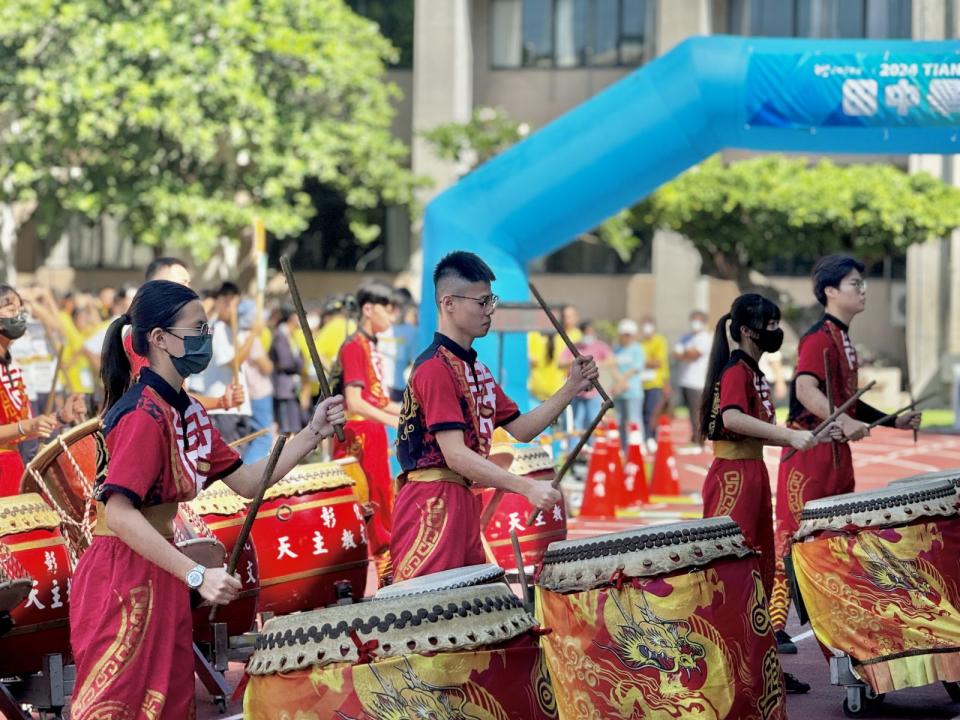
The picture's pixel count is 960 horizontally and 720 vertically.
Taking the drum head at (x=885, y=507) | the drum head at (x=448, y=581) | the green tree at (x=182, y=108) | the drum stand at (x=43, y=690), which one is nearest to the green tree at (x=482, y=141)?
the green tree at (x=182, y=108)

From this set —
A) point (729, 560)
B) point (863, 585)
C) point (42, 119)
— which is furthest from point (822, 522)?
point (42, 119)

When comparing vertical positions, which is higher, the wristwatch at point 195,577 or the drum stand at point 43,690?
the wristwatch at point 195,577

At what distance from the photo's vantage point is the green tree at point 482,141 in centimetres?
2744

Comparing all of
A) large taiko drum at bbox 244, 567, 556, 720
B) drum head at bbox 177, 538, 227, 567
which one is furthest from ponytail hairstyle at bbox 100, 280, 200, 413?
drum head at bbox 177, 538, 227, 567

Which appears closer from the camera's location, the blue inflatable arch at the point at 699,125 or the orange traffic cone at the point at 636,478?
the blue inflatable arch at the point at 699,125

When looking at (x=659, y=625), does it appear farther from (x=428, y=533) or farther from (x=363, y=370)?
(x=363, y=370)

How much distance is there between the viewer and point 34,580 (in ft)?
21.3

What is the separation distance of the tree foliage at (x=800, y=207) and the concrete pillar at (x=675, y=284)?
3228mm

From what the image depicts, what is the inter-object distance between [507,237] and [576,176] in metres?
0.77

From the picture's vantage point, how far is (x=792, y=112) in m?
12.9

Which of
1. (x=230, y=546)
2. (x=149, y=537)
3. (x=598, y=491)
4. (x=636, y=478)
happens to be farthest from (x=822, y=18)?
(x=149, y=537)

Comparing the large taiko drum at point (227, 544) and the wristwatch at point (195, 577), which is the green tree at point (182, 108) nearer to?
the large taiko drum at point (227, 544)

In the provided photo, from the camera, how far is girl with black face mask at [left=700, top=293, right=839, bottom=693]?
25.9 feet

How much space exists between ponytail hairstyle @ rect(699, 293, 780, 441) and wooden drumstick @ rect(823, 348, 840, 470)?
0.32 meters
